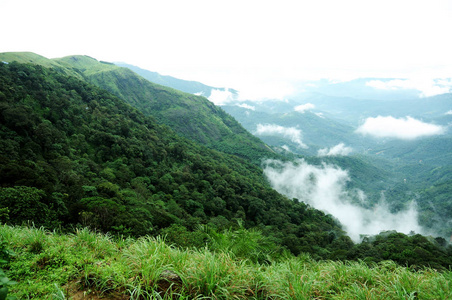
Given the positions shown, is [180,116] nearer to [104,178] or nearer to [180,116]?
[180,116]

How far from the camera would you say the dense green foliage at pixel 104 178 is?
15.8 meters

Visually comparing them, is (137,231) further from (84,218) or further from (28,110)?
(28,110)

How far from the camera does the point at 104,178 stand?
37219mm

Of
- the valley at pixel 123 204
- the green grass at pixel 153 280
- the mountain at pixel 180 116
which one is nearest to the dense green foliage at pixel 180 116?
the mountain at pixel 180 116

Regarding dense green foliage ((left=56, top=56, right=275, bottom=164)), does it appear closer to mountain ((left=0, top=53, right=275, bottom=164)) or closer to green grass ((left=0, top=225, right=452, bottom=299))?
mountain ((left=0, top=53, right=275, bottom=164))

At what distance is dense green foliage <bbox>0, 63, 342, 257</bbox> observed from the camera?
15.8m

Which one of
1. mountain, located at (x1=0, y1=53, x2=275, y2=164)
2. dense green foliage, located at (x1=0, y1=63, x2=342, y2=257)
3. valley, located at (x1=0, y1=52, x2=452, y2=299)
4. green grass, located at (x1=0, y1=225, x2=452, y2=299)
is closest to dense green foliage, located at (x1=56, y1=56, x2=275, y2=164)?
mountain, located at (x1=0, y1=53, x2=275, y2=164)

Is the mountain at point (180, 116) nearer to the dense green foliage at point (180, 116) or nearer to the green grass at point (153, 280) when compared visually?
the dense green foliage at point (180, 116)

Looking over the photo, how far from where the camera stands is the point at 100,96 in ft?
276

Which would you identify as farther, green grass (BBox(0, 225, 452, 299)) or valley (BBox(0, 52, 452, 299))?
valley (BBox(0, 52, 452, 299))

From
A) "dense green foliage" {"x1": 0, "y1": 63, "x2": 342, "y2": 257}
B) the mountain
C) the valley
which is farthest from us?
the mountain

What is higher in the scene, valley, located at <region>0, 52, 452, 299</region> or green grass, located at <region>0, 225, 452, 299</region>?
green grass, located at <region>0, 225, 452, 299</region>

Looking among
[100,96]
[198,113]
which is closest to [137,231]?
[100,96]

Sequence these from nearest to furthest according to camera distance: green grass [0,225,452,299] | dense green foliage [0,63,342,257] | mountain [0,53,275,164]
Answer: green grass [0,225,452,299], dense green foliage [0,63,342,257], mountain [0,53,275,164]
